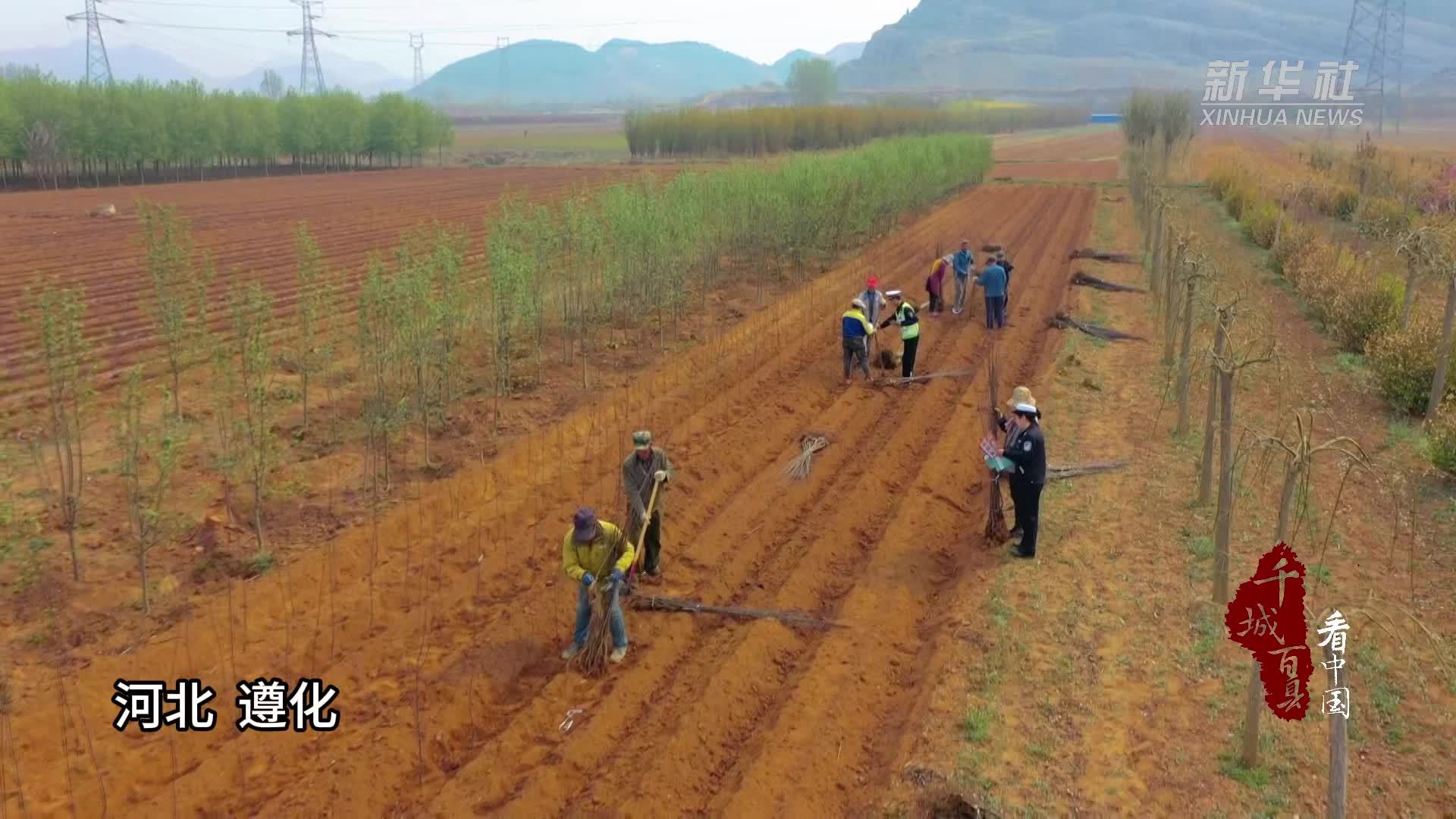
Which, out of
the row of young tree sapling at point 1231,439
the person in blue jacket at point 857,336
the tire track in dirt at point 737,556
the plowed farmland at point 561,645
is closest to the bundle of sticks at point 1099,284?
the row of young tree sapling at point 1231,439

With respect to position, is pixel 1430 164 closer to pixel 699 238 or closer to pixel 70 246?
pixel 699 238

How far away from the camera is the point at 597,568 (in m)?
6.79

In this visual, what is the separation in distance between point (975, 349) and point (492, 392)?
762 centimetres

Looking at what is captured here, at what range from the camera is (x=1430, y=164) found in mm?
34156

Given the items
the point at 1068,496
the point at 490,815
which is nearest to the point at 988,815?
the point at 490,815

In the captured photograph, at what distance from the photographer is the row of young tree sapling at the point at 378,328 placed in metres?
9.27

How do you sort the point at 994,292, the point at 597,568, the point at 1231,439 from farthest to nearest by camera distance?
the point at 994,292 → the point at 1231,439 → the point at 597,568

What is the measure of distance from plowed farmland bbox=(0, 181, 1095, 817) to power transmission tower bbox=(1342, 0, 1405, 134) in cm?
6517

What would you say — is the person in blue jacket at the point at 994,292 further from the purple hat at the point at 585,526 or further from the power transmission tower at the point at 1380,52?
the power transmission tower at the point at 1380,52

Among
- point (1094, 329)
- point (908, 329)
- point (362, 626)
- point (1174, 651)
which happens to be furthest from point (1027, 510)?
point (1094, 329)

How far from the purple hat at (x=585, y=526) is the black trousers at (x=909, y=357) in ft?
24.4

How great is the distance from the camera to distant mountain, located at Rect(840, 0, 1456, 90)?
154000mm

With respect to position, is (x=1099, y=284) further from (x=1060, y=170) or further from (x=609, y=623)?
(x=1060, y=170)

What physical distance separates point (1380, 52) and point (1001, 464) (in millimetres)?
125746
